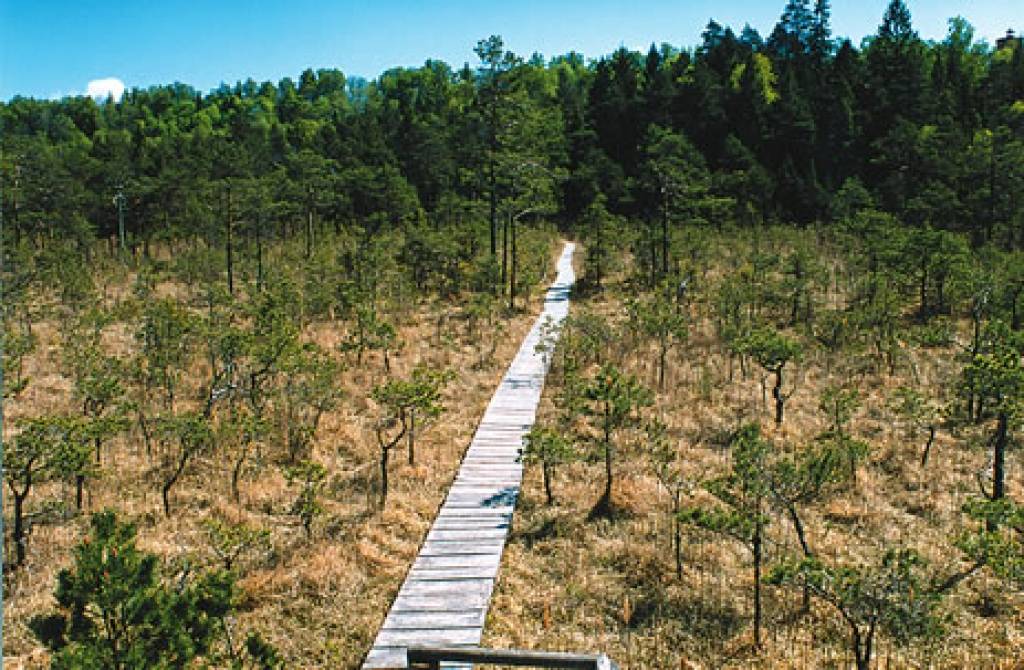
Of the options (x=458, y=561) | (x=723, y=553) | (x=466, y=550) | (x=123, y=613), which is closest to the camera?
(x=123, y=613)

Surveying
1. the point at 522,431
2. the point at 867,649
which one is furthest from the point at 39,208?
the point at 867,649

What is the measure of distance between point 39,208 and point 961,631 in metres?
34.2

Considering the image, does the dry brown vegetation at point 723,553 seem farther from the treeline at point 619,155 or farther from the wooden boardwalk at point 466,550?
the treeline at point 619,155

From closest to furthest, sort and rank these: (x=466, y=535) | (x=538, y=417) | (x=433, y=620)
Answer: (x=433, y=620)
(x=466, y=535)
(x=538, y=417)

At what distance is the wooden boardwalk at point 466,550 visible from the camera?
→ 735 centimetres

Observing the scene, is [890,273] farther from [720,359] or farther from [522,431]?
[522,431]

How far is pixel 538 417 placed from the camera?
1327 cm

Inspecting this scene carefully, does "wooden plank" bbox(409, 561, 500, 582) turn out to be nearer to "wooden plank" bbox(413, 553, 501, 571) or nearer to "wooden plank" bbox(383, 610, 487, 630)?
"wooden plank" bbox(413, 553, 501, 571)

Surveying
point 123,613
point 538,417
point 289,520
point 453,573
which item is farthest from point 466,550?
point 123,613

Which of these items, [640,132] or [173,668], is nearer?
[173,668]

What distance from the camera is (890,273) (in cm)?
1986

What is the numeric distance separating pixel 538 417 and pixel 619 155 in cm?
3647

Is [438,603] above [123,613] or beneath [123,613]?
beneath

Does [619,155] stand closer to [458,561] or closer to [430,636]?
[458,561]
